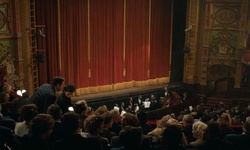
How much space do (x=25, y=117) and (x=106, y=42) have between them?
35.8ft

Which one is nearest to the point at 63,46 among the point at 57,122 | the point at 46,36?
the point at 46,36

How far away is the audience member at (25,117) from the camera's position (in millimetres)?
4355

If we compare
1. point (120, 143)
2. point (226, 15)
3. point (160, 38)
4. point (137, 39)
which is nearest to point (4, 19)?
point (137, 39)

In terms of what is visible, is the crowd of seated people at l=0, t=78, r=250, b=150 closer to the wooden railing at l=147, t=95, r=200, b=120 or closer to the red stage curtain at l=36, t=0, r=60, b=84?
the wooden railing at l=147, t=95, r=200, b=120

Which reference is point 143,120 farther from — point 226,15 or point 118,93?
point 226,15

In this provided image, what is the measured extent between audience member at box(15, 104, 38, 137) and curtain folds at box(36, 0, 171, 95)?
8.69 m

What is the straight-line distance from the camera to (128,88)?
15750mm

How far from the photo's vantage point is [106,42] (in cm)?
1513

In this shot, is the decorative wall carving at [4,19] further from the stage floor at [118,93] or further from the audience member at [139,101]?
the audience member at [139,101]

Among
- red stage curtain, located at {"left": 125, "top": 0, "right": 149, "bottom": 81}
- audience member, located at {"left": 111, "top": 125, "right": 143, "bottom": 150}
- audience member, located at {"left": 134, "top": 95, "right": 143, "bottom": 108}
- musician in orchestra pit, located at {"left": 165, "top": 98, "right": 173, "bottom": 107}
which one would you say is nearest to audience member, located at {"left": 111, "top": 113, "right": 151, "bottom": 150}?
audience member, located at {"left": 111, "top": 125, "right": 143, "bottom": 150}

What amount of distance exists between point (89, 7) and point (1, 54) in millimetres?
4472

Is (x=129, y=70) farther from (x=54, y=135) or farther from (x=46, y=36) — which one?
(x=54, y=135)

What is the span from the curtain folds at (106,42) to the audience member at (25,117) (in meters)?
8.69

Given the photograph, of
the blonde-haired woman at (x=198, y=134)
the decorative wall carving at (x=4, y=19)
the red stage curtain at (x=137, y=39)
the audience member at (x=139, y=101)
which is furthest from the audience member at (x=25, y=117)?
the red stage curtain at (x=137, y=39)
